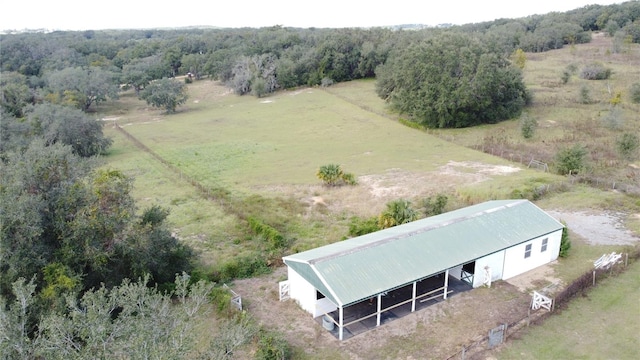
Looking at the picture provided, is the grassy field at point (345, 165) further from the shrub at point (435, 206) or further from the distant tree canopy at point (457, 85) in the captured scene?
the shrub at point (435, 206)

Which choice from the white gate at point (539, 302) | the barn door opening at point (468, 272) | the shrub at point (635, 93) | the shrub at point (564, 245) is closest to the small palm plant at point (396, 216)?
the barn door opening at point (468, 272)

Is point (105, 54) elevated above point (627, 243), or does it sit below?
above

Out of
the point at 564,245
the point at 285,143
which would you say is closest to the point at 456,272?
the point at 564,245

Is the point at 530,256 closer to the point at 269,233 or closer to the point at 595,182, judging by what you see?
the point at 269,233

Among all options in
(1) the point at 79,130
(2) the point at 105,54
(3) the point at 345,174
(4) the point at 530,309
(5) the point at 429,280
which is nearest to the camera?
(4) the point at 530,309

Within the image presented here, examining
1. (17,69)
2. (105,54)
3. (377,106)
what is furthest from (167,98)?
(105,54)

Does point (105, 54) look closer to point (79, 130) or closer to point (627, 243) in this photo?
point (79, 130)

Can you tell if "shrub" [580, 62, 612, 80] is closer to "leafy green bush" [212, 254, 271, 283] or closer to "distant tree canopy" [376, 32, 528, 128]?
"distant tree canopy" [376, 32, 528, 128]
